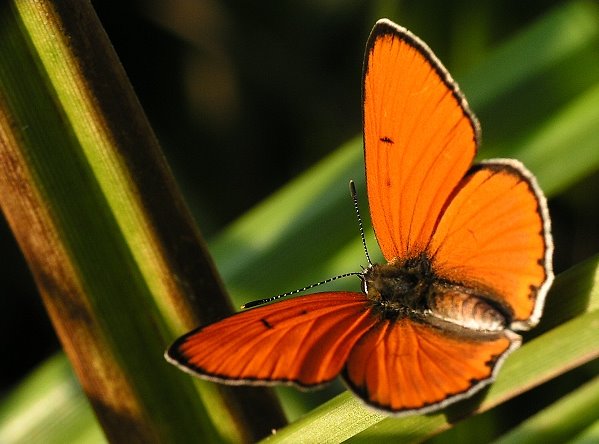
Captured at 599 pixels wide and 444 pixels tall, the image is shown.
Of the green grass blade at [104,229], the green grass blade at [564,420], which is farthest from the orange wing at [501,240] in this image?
the green grass blade at [104,229]

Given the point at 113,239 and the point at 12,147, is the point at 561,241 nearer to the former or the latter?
the point at 113,239

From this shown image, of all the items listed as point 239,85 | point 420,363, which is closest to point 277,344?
point 420,363

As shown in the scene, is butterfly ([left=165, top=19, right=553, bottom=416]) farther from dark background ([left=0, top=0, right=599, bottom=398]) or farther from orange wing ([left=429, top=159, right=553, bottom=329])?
dark background ([left=0, top=0, right=599, bottom=398])

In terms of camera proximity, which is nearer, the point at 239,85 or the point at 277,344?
the point at 277,344

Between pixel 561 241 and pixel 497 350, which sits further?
pixel 561 241

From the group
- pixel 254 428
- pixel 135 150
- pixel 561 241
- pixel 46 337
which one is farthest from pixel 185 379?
pixel 561 241

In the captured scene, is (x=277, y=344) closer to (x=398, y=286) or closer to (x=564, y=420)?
(x=398, y=286)

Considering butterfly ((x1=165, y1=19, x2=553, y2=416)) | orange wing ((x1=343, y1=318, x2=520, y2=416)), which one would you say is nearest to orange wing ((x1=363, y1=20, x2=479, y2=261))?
butterfly ((x1=165, y1=19, x2=553, y2=416))
